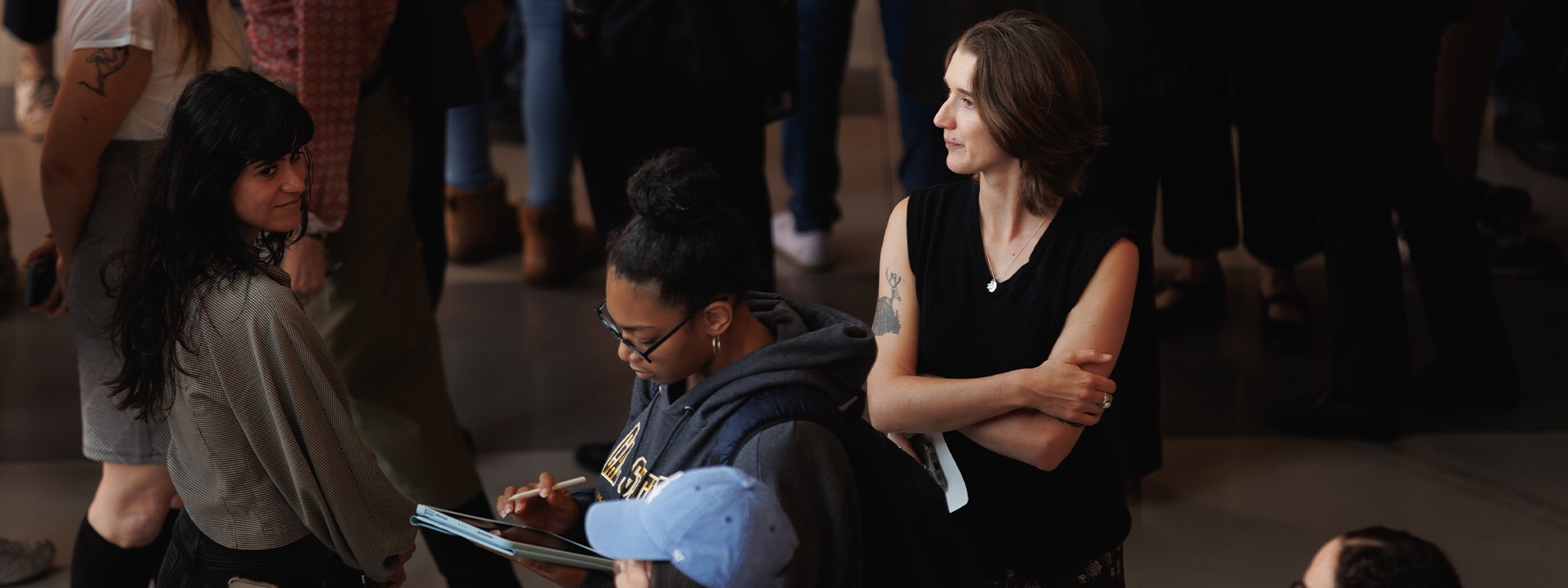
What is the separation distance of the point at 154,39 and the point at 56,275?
0.56 m

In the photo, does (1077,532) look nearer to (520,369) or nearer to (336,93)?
(336,93)

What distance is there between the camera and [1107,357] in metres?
1.97

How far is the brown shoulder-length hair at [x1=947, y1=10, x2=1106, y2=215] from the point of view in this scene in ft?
6.45

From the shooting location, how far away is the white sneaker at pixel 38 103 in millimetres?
4992

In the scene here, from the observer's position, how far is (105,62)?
7.71 ft

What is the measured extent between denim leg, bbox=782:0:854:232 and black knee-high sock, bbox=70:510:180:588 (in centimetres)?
253

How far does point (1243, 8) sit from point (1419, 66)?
68 centimetres

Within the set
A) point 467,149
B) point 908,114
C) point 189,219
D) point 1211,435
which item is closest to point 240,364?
point 189,219

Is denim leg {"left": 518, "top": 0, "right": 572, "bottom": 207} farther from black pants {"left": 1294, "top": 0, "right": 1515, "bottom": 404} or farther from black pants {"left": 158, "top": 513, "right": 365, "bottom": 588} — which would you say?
black pants {"left": 158, "top": 513, "right": 365, "bottom": 588}

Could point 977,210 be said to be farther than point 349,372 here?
No

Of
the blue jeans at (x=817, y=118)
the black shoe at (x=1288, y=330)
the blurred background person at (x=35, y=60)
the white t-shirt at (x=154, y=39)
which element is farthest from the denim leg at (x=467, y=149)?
the black shoe at (x=1288, y=330)

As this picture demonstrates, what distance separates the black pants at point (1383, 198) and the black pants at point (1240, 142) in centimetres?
51

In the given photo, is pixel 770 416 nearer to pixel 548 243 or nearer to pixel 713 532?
pixel 713 532

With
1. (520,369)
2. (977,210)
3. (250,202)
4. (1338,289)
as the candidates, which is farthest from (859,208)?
(250,202)
